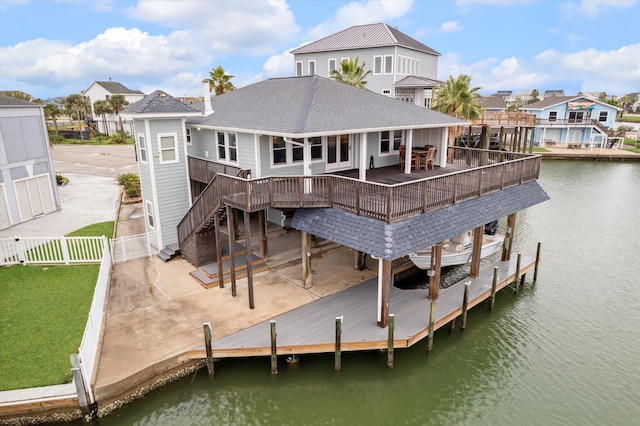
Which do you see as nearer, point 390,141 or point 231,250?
point 231,250

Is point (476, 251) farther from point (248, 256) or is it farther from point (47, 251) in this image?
point (47, 251)

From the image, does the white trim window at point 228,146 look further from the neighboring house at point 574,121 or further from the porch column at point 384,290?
the neighboring house at point 574,121

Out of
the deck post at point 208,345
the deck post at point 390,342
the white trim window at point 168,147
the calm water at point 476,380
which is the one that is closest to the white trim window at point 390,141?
the calm water at point 476,380

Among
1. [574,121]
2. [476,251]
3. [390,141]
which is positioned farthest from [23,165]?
[574,121]

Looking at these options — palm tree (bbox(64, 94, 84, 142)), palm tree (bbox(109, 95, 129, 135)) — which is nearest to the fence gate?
palm tree (bbox(109, 95, 129, 135))

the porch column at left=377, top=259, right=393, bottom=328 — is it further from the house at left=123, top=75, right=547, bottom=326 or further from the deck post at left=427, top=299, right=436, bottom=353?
the deck post at left=427, top=299, right=436, bottom=353

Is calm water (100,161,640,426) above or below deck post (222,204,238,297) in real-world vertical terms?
below

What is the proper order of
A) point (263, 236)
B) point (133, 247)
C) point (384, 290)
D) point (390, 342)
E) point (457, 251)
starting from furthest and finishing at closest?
point (133, 247), point (263, 236), point (457, 251), point (384, 290), point (390, 342)
